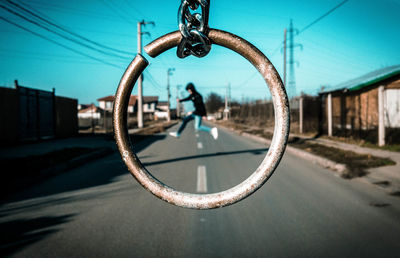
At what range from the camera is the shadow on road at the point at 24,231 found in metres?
3.19

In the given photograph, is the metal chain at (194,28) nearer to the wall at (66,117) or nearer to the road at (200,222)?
the road at (200,222)

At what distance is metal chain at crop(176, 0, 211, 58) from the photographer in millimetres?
695

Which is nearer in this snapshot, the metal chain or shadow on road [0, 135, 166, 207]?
the metal chain

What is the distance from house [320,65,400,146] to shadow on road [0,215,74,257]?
13.4 m

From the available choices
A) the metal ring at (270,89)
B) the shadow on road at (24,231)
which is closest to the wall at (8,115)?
the shadow on road at (24,231)

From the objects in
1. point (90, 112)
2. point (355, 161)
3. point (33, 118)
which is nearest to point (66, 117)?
point (33, 118)

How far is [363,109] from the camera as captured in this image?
16.1 m

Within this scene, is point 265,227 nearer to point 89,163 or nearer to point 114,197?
point 114,197

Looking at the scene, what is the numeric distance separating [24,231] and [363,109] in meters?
17.5

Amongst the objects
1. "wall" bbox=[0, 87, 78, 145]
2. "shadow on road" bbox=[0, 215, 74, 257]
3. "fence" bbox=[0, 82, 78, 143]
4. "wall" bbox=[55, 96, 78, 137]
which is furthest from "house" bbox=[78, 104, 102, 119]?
"shadow on road" bbox=[0, 215, 74, 257]

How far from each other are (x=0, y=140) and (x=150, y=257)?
44.6 ft

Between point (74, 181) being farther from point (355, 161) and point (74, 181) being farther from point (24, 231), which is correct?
point (355, 161)

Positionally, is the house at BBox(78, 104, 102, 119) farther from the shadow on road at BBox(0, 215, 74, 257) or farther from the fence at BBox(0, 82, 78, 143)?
the shadow on road at BBox(0, 215, 74, 257)

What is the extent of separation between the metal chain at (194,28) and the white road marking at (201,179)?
16.0 ft
